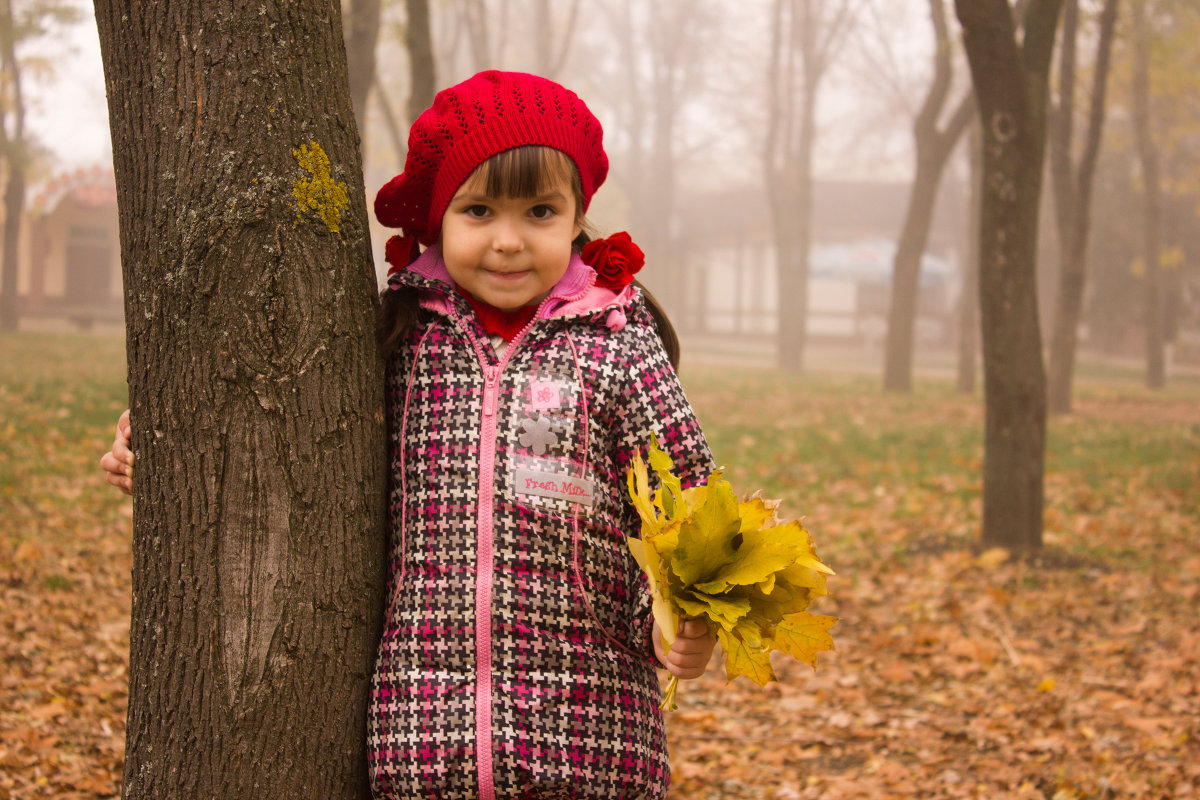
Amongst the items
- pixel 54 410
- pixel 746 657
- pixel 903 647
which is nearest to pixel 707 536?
pixel 746 657

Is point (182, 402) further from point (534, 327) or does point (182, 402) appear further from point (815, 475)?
point (815, 475)

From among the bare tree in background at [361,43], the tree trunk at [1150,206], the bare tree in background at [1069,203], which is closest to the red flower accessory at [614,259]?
the bare tree in background at [361,43]

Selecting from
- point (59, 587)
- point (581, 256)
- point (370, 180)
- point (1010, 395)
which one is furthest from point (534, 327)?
point (370, 180)

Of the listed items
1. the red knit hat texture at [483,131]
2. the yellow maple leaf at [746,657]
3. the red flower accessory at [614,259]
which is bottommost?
the yellow maple leaf at [746,657]

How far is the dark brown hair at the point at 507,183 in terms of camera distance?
→ 6.38 feet

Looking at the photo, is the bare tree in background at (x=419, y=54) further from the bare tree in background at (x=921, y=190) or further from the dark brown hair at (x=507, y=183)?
the dark brown hair at (x=507, y=183)

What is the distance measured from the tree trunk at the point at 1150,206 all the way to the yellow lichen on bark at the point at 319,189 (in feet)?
59.0

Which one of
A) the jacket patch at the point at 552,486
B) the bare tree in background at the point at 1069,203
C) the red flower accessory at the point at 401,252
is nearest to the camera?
the jacket patch at the point at 552,486

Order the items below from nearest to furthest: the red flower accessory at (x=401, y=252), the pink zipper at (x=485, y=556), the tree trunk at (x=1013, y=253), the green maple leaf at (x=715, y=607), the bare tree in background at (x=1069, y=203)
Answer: the green maple leaf at (x=715, y=607) < the pink zipper at (x=485, y=556) < the red flower accessory at (x=401, y=252) < the tree trunk at (x=1013, y=253) < the bare tree in background at (x=1069, y=203)

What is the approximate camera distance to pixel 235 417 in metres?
1.91

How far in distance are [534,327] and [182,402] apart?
25.5 inches

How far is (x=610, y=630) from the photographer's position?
1.94m

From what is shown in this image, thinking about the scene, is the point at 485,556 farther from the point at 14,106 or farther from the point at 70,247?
the point at 70,247

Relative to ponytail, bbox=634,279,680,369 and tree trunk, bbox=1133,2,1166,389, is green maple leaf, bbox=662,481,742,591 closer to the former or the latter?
ponytail, bbox=634,279,680,369
